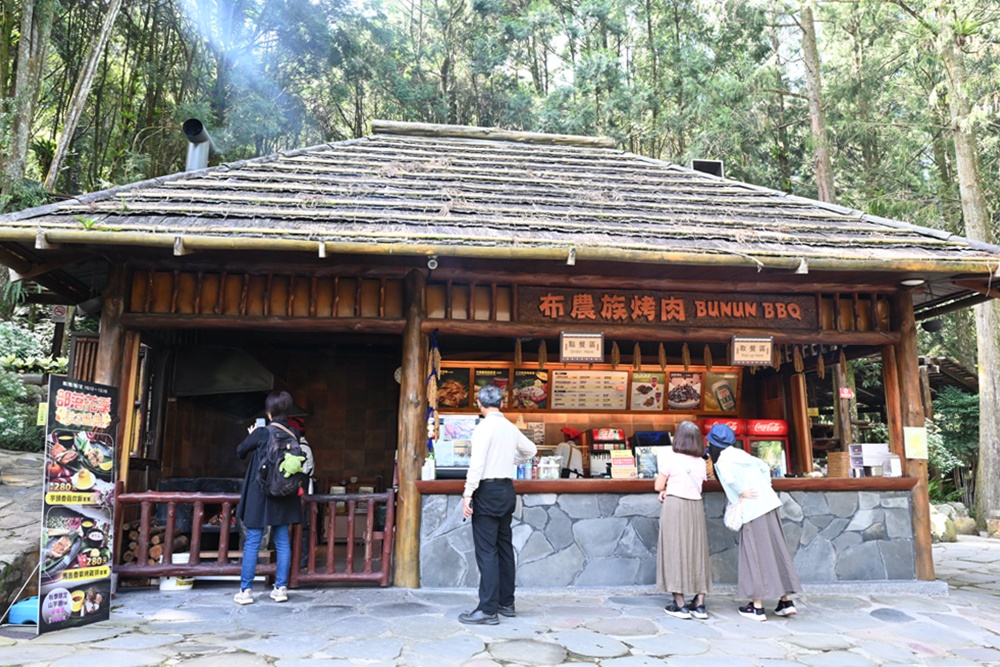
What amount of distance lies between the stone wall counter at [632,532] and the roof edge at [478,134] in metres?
6.15

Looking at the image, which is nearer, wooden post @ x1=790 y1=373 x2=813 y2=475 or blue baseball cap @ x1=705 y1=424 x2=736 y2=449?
blue baseball cap @ x1=705 y1=424 x2=736 y2=449

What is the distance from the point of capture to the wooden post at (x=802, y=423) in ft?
31.8

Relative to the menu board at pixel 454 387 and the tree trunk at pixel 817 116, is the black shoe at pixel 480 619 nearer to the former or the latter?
the menu board at pixel 454 387

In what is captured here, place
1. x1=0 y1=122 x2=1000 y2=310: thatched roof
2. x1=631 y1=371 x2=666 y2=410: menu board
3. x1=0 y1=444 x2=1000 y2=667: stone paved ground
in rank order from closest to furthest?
x1=0 y1=444 x2=1000 y2=667: stone paved ground → x1=0 y1=122 x2=1000 y2=310: thatched roof → x1=631 y1=371 x2=666 y2=410: menu board

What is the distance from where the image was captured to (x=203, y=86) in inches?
706

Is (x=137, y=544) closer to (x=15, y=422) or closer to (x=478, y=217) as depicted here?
(x=478, y=217)

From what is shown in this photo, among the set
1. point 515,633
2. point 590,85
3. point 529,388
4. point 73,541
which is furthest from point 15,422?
point 590,85

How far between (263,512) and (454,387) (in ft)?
12.6

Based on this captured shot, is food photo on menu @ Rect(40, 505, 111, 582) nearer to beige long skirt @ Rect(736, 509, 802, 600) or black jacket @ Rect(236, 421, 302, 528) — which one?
black jacket @ Rect(236, 421, 302, 528)

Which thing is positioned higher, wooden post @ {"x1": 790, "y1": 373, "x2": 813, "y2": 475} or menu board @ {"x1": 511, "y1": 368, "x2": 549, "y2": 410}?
menu board @ {"x1": 511, "y1": 368, "x2": 549, "y2": 410}

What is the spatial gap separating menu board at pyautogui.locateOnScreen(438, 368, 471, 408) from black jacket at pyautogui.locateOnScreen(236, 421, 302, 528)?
138 inches

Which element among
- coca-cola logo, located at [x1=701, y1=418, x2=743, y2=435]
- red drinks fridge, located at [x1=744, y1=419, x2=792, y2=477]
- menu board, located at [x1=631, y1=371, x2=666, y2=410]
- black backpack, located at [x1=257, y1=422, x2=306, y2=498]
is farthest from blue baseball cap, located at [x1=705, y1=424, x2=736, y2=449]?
menu board, located at [x1=631, y1=371, x2=666, y2=410]

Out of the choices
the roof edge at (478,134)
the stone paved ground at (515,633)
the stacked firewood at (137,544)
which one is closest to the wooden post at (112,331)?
the stacked firewood at (137,544)

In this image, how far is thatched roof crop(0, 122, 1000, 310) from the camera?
5.76 metres
